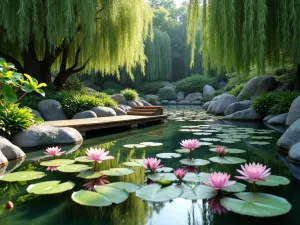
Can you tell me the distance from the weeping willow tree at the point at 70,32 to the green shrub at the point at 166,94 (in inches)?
515

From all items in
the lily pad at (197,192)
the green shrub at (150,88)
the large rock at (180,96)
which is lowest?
the lily pad at (197,192)

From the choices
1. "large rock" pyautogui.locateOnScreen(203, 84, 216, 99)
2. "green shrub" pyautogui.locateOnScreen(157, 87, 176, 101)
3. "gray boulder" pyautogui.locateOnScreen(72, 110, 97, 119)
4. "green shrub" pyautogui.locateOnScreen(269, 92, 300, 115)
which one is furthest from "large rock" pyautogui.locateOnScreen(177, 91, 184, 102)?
"gray boulder" pyautogui.locateOnScreen(72, 110, 97, 119)

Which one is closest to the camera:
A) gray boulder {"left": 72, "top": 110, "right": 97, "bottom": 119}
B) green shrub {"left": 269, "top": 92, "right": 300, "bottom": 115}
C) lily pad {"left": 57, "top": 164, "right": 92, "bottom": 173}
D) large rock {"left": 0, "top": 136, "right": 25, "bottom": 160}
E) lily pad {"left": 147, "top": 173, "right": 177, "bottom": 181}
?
lily pad {"left": 147, "top": 173, "right": 177, "bottom": 181}

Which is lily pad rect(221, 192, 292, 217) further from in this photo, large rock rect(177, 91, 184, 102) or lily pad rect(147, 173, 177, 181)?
large rock rect(177, 91, 184, 102)

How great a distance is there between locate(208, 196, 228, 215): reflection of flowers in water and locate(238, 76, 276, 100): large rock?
29.8 feet

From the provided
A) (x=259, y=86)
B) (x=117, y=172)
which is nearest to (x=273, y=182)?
(x=117, y=172)

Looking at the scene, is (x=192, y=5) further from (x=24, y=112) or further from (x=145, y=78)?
(x=145, y=78)

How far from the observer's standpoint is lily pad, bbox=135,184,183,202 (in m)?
1.66

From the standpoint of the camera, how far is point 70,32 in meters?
6.88

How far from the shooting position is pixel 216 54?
623 centimetres

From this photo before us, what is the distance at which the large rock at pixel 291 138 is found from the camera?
3220mm

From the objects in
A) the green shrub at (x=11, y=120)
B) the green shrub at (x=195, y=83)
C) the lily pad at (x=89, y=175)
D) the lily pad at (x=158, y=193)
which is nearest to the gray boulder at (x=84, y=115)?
the green shrub at (x=11, y=120)

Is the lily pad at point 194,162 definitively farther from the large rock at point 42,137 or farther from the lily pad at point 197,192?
the large rock at point 42,137

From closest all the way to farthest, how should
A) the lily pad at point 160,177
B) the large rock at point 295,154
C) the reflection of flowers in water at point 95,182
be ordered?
the reflection of flowers in water at point 95,182, the lily pad at point 160,177, the large rock at point 295,154
